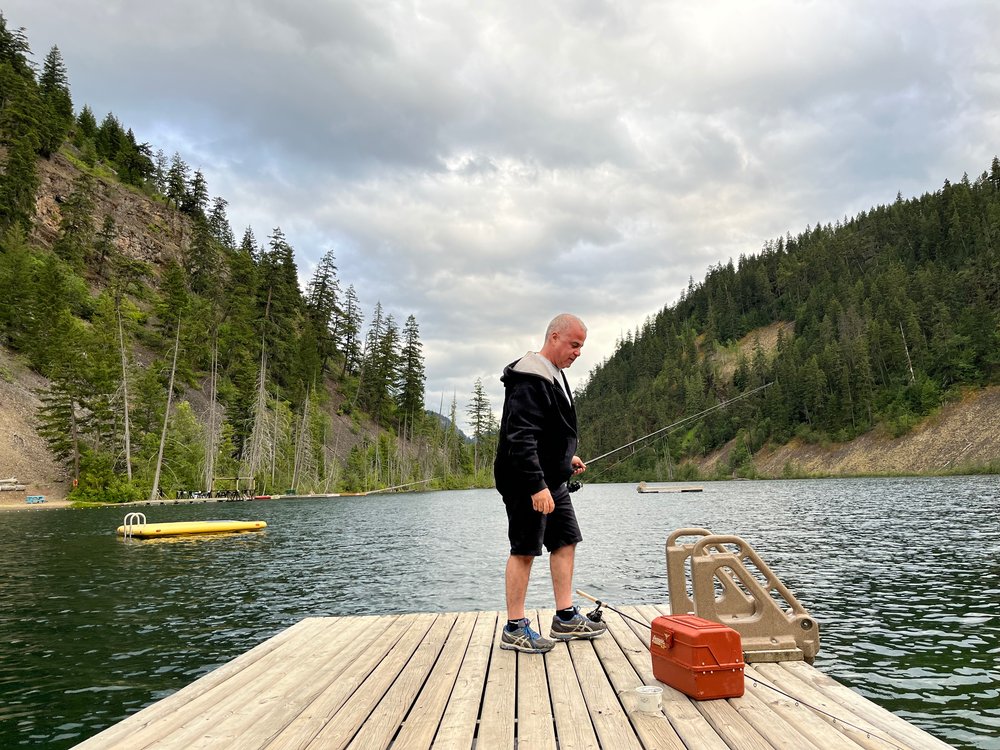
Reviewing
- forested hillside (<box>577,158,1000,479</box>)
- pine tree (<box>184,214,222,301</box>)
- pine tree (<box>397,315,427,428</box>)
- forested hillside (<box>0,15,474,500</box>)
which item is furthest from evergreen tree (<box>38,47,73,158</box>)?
forested hillside (<box>577,158,1000,479</box>)

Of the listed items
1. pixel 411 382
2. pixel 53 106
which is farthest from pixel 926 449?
pixel 53 106

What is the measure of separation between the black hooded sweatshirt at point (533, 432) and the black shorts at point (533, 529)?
0.39 feet

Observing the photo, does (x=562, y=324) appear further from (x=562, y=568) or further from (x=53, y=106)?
(x=53, y=106)

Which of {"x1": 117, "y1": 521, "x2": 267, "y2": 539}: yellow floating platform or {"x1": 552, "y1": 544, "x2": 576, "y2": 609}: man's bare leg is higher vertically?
{"x1": 552, "y1": 544, "x2": 576, "y2": 609}: man's bare leg

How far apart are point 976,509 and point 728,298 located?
163978 millimetres

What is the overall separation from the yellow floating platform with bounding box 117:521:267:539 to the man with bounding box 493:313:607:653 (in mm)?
24899

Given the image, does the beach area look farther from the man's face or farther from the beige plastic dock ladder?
the beige plastic dock ladder

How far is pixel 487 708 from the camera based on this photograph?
365 centimetres

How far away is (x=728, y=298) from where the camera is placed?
18462 cm

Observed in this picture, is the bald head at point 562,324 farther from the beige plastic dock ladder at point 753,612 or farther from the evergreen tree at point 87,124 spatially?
the evergreen tree at point 87,124

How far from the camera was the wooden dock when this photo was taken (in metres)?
3.14

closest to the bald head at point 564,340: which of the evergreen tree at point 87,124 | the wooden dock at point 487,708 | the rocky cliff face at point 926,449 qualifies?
the wooden dock at point 487,708

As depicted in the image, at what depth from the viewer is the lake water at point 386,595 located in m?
Result: 6.87

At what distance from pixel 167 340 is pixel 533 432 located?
82.2 meters
